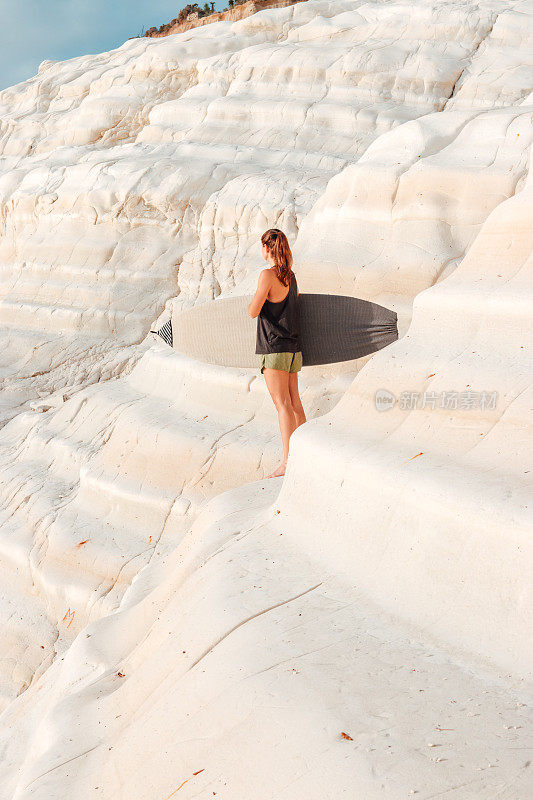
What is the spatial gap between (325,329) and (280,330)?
2.19 feet

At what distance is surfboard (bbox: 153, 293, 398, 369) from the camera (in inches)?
196

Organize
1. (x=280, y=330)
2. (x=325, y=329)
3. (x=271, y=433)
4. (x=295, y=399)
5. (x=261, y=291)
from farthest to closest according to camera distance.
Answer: (x=271, y=433)
(x=325, y=329)
(x=295, y=399)
(x=280, y=330)
(x=261, y=291)

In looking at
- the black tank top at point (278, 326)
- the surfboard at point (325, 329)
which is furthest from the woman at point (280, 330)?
the surfboard at point (325, 329)

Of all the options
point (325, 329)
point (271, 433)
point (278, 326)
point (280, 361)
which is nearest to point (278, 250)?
point (278, 326)

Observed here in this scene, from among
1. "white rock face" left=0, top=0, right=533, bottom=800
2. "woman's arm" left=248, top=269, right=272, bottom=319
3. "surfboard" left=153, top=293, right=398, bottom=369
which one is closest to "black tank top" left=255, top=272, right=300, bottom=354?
"woman's arm" left=248, top=269, right=272, bottom=319

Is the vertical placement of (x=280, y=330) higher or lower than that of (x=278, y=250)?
lower

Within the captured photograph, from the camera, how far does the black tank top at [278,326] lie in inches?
174

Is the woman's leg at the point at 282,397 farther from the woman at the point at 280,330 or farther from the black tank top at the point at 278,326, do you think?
the black tank top at the point at 278,326

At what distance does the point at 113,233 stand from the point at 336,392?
16.5 feet

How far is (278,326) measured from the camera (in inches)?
175

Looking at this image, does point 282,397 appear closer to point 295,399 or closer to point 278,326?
point 295,399

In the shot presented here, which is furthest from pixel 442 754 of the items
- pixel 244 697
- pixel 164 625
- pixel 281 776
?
pixel 164 625

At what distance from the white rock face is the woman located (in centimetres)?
63

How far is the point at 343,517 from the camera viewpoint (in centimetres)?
283
